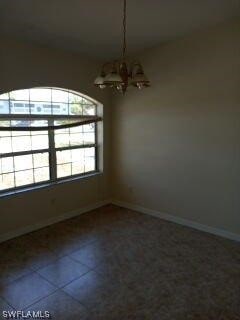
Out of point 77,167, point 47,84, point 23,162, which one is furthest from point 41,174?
point 47,84

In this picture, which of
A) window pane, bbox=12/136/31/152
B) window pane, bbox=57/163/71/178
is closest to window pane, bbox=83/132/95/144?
window pane, bbox=57/163/71/178

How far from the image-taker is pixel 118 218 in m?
4.53

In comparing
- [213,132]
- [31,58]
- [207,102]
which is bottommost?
[213,132]

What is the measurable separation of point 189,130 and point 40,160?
248 cm

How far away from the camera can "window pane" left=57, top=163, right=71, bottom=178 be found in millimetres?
4445

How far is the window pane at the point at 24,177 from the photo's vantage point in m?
3.91

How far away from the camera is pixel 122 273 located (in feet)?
9.63

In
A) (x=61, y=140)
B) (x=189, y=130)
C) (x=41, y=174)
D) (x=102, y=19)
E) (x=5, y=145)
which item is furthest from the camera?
(x=61, y=140)

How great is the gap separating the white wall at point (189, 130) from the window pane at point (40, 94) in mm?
1399

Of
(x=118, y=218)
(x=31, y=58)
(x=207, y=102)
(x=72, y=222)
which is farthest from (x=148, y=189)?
(x=31, y=58)

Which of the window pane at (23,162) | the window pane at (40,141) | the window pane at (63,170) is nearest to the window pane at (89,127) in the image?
the window pane at (63,170)

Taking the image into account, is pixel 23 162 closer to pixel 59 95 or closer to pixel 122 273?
pixel 59 95

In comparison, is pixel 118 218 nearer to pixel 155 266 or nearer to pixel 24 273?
pixel 155 266

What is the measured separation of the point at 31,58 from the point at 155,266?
337cm
